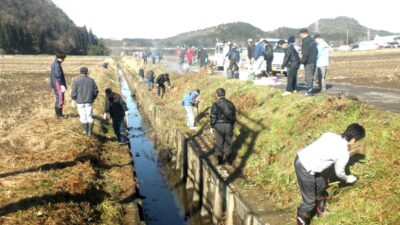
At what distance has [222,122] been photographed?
8.91 metres

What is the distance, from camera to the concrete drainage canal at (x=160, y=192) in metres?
10.5

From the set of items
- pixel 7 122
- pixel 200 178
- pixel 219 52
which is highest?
pixel 219 52

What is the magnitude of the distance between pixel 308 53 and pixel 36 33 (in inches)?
4128

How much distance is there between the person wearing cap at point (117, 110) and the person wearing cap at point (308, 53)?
19.5 ft

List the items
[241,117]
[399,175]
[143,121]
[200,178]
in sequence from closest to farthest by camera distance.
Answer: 1. [399,175]
2. [200,178]
3. [241,117]
4. [143,121]

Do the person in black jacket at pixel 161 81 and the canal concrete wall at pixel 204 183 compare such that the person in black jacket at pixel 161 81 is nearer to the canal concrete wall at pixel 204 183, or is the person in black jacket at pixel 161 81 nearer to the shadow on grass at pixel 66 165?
the canal concrete wall at pixel 204 183

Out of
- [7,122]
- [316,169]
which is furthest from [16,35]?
[316,169]

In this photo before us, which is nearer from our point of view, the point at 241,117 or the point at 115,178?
the point at 115,178

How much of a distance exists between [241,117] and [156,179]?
408cm

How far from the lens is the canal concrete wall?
741 cm

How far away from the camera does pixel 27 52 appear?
99000mm

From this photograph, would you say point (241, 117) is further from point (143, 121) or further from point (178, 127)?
point (143, 121)

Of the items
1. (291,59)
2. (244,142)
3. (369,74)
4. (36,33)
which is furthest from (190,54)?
(36,33)

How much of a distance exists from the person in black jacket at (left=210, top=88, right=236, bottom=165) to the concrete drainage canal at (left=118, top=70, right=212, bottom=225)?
7.13 ft
